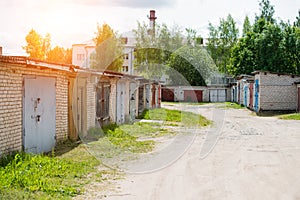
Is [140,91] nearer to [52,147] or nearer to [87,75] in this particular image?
[87,75]

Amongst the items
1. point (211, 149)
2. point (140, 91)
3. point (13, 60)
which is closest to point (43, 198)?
point (13, 60)

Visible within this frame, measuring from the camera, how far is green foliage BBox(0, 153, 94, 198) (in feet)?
21.1

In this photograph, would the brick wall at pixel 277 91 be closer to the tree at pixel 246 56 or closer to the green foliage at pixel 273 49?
the green foliage at pixel 273 49

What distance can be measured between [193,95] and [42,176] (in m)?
45.6

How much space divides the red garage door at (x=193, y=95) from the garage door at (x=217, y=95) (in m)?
1.30

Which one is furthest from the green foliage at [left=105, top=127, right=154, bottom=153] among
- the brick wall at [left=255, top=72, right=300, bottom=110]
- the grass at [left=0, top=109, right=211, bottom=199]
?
the brick wall at [left=255, top=72, right=300, bottom=110]

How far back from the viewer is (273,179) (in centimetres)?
787

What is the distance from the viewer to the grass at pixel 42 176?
6282 millimetres

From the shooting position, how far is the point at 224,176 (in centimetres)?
816

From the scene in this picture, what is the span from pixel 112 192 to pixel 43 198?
1.24 meters

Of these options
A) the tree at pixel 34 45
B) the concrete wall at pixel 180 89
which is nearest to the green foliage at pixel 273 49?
the concrete wall at pixel 180 89

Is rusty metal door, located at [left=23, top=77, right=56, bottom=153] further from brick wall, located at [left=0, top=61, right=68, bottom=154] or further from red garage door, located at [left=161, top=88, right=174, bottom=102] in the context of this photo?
red garage door, located at [left=161, top=88, right=174, bottom=102]

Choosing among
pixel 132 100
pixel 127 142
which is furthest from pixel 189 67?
pixel 127 142

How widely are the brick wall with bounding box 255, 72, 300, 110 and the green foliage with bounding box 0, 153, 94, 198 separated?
23.2 meters
